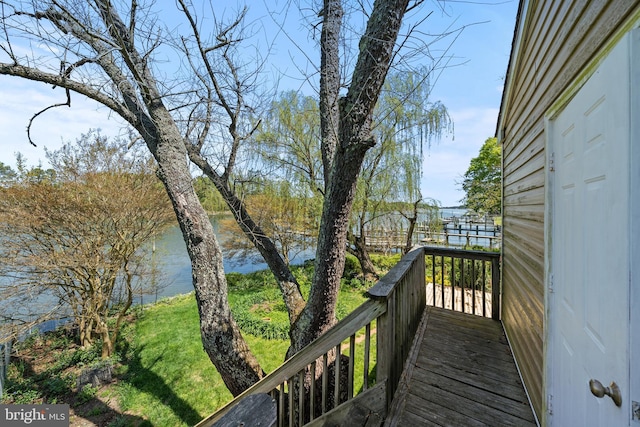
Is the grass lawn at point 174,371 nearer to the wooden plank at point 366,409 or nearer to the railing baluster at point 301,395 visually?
the railing baluster at point 301,395

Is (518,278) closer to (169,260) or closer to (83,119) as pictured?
(83,119)

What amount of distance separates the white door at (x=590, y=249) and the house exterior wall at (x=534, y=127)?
0.15 meters

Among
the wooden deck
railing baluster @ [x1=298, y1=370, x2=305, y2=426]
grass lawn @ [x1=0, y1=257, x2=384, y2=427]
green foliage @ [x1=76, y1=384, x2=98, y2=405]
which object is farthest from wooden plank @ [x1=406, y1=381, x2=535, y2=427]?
green foliage @ [x1=76, y1=384, x2=98, y2=405]

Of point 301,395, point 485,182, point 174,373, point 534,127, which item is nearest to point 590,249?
point 534,127

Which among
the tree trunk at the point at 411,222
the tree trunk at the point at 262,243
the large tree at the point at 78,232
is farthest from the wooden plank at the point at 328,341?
the tree trunk at the point at 411,222

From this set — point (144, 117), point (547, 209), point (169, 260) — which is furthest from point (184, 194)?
point (169, 260)

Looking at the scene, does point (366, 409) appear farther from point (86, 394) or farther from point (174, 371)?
point (86, 394)

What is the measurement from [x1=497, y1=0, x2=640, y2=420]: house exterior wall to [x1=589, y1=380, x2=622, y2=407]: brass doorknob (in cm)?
74

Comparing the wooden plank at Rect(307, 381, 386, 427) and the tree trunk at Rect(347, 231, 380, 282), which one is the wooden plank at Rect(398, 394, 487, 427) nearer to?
the wooden plank at Rect(307, 381, 386, 427)

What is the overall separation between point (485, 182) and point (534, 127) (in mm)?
15402

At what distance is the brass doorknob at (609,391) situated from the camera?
2.79ft

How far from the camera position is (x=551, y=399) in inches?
59.5

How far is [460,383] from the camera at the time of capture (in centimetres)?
219

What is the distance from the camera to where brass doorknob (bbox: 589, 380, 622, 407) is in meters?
0.85
